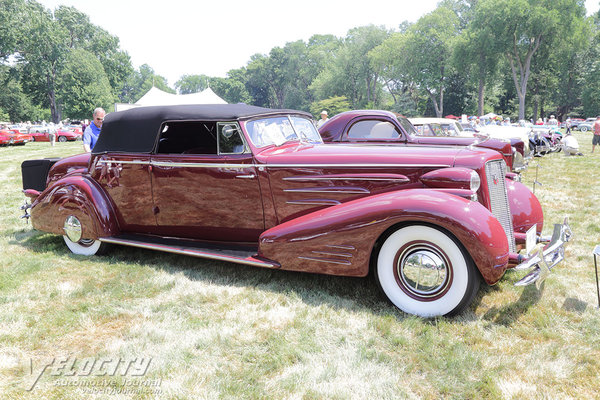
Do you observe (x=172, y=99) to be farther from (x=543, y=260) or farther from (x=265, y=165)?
(x=543, y=260)

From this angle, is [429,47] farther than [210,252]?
Yes

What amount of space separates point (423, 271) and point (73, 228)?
3.98 meters

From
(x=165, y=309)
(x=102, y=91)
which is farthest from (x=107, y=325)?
(x=102, y=91)

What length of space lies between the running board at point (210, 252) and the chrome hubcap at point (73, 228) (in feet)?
1.26

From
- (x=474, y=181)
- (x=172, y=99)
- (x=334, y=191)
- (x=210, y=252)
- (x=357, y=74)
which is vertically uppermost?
(x=357, y=74)

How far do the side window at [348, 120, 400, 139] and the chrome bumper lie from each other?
4595mm

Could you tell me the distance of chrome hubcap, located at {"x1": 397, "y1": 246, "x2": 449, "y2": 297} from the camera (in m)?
3.10

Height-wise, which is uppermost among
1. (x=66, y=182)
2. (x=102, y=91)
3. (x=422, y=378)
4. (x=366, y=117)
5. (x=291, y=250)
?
(x=102, y=91)

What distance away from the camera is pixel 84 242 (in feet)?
16.0

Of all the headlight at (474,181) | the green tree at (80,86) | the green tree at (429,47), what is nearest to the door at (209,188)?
the headlight at (474,181)

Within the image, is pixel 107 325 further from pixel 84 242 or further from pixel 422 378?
pixel 422 378

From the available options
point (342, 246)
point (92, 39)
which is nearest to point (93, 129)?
point (342, 246)

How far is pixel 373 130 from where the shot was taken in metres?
7.79

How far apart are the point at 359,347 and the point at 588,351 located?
1.50 meters
